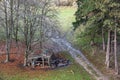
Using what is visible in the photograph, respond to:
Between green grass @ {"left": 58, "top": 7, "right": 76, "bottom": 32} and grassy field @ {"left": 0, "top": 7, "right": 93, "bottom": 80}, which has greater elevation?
green grass @ {"left": 58, "top": 7, "right": 76, "bottom": 32}

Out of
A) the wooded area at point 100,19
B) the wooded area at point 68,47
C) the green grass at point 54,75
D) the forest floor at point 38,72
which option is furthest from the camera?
the wooded area at point 68,47

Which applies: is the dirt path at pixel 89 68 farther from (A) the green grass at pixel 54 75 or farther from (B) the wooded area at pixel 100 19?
(B) the wooded area at pixel 100 19

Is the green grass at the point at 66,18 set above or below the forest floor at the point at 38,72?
above

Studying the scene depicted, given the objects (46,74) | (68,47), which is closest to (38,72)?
(46,74)

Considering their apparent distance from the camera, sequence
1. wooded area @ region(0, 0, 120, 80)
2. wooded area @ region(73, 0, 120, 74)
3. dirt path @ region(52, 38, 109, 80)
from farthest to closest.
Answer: dirt path @ region(52, 38, 109, 80) → wooded area @ region(0, 0, 120, 80) → wooded area @ region(73, 0, 120, 74)

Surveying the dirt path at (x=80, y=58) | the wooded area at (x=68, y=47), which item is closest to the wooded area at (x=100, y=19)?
the wooded area at (x=68, y=47)

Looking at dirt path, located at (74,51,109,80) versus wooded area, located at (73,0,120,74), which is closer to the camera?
wooded area, located at (73,0,120,74)

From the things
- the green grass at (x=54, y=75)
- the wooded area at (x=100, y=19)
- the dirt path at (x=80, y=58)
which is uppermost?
the wooded area at (x=100, y=19)

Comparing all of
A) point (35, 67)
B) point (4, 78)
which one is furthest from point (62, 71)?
point (4, 78)

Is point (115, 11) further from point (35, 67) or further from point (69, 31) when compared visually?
point (69, 31)

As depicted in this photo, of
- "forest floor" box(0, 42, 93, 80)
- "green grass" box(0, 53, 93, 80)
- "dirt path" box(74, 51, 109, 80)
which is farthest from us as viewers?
"dirt path" box(74, 51, 109, 80)

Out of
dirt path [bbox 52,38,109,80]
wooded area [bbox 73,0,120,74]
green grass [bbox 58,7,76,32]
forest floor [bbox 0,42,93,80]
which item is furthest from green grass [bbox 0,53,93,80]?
green grass [bbox 58,7,76,32]

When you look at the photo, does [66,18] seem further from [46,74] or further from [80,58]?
[46,74]

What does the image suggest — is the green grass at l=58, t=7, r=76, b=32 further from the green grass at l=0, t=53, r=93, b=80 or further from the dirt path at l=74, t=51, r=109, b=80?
the green grass at l=0, t=53, r=93, b=80
